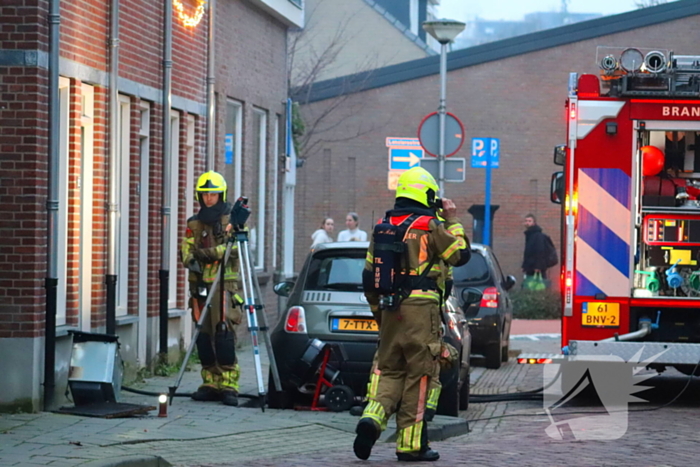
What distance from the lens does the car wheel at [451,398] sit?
10.8 metres

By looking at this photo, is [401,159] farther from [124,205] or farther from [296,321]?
[296,321]

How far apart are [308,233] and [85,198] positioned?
19111 mm

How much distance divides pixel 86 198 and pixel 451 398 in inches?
151

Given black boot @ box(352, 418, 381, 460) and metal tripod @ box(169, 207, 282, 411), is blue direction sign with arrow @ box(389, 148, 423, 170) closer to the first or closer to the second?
metal tripod @ box(169, 207, 282, 411)

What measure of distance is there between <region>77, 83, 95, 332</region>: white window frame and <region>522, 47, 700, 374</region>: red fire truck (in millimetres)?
4340

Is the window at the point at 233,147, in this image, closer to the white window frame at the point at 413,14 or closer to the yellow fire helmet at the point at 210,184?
the yellow fire helmet at the point at 210,184

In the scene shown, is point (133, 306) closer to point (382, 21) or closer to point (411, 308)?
point (411, 308)

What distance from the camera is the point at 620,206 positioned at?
1205 centimetres

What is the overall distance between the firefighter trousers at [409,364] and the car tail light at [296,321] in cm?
236

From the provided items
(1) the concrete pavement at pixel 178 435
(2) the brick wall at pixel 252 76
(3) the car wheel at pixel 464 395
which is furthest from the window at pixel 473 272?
(1) the concrete pavement at pixel 178 435

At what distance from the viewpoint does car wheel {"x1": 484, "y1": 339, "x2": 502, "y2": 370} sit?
16.1m

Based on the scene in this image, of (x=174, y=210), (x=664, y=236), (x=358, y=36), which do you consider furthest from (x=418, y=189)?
(x=358, y=36)

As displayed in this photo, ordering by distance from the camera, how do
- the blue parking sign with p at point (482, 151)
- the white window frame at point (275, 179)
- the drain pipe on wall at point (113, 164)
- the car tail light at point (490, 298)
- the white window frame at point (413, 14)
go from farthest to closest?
1. the white window frame at point (413, 14)
2. the blue parking sign with p at point (482, 151)
3. the white window frame at point (275, 179)
4. the car tail light at point (490, 298)
5. the drain pipe on wall at point (113, 164)

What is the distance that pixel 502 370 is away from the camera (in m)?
16.5
